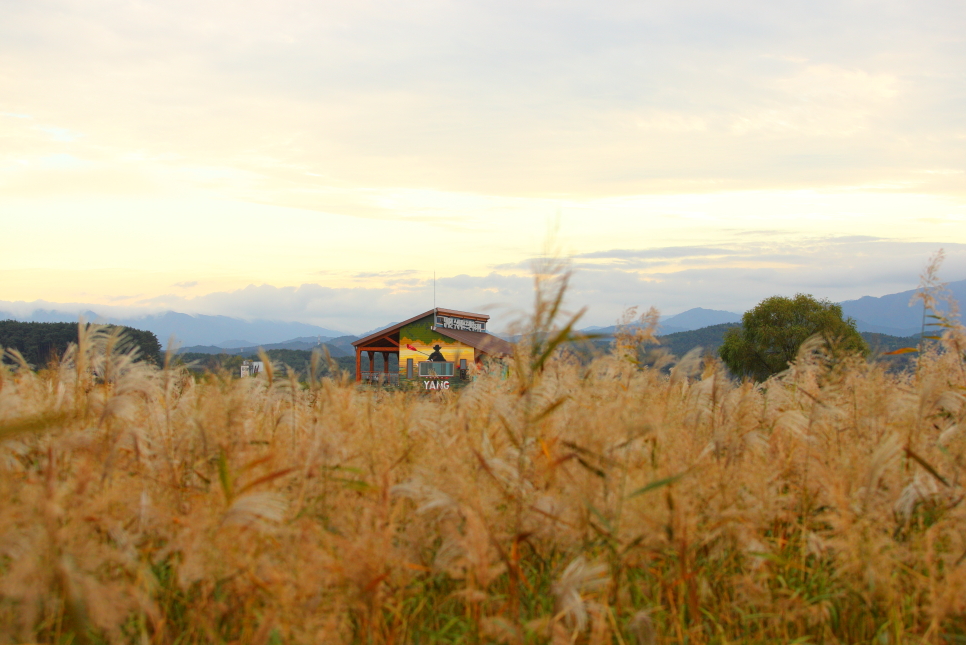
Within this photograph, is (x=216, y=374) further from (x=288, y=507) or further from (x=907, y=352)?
(x=907, y=352)

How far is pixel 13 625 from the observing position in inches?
93.4

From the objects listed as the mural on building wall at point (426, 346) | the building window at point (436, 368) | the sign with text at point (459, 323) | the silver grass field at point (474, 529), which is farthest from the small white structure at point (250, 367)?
the sign with text at point (459, 323)

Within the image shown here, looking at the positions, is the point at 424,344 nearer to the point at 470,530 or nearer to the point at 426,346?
the point at 426,346

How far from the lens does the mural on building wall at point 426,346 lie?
45.4 m

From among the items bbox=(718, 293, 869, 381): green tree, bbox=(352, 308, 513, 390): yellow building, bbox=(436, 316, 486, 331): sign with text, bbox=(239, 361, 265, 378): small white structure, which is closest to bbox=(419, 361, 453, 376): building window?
bbox=(352, 308, 513, 390): yellow building

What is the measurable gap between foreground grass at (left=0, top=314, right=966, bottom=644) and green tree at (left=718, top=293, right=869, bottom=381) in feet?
150

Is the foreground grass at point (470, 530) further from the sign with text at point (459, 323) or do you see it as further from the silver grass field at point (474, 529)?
the sign with text at point (459, 323)

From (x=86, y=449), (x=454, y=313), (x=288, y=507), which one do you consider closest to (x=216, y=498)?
(x=288, y=507)

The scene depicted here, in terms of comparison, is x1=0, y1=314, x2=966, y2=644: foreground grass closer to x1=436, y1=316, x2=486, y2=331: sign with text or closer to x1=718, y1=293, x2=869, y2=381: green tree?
x1=436, y1=316, x2=486, y2=331: sign with text

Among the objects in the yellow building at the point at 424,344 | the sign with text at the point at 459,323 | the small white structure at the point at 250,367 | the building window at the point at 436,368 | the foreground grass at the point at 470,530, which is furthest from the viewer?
the sign with text at the point at 459,323

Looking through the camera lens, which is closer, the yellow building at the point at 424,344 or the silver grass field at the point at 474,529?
the silver grass field at the point at 474,529

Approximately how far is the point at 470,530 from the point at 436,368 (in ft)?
137

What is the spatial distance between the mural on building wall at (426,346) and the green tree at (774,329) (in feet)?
68.3

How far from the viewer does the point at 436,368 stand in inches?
1741
